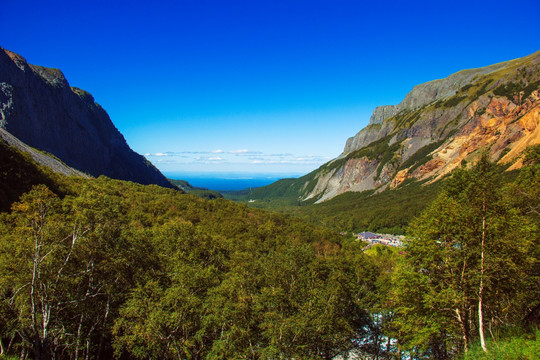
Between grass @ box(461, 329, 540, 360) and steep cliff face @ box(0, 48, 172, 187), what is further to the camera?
steep cliff face @ box(0, 48, 172, 187)

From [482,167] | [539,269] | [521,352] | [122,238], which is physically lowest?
[521,352]

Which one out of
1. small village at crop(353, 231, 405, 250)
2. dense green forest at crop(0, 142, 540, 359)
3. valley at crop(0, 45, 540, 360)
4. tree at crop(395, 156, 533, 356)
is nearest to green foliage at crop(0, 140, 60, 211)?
valley at crop(0, 45, 540, 360)

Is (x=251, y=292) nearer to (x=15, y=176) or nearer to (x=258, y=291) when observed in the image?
(x=258, y=291)

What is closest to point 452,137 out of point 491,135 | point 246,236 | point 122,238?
point 491,135

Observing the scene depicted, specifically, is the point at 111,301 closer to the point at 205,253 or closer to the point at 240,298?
the point at 240,298

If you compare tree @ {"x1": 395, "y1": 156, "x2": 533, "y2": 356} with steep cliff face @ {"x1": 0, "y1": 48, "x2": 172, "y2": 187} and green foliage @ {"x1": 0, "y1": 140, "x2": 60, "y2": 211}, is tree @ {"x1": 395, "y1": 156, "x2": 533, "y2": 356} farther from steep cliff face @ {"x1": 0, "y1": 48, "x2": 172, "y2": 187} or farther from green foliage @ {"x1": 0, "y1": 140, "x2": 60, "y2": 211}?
steep cliff face @ {"x1": 0, "y1": 48, "x2": 172, "y2": 187}

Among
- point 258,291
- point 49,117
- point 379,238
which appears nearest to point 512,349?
point 258,291

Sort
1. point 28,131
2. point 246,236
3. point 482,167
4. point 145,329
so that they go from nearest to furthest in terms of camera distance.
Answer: point 482,167 → point 145,329 → point 246,236 → point 28,131

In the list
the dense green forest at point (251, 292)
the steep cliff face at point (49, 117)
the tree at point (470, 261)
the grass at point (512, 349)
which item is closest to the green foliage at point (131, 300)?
the dense green forest at point (251, 292)
